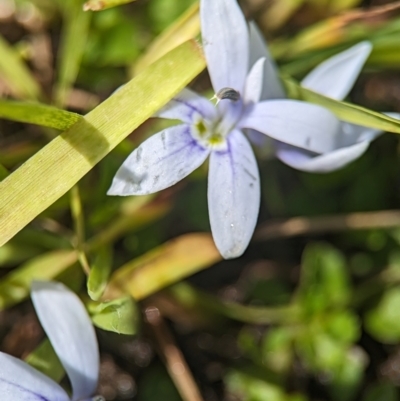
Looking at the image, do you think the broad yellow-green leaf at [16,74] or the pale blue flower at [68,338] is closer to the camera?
the pale blue flower at [68,338]

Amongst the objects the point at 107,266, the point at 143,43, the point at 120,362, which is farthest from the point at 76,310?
the point at 143,43

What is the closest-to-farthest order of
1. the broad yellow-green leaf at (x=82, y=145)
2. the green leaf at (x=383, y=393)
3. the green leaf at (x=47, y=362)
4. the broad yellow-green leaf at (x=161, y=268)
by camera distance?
the broad yellow-green leaf at (x=82, y=145) → the green leaf at (x=47, y=362) → the broad yellow-green leaf at (x=161, y=268) → the green leaf at (x=383, y=393)

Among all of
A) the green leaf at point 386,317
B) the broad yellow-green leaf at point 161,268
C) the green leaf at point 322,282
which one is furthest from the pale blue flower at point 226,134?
the green leaf at point 386,317

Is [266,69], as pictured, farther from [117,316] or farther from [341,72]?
[117,316]

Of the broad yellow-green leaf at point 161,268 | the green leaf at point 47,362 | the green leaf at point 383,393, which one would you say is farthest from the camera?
the green leaf at point 383,393

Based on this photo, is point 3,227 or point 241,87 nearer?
point 3,227

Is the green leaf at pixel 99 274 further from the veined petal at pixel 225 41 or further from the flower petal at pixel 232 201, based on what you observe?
the veined petal at pixel 225 41

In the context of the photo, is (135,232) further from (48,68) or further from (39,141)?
(48,68)
